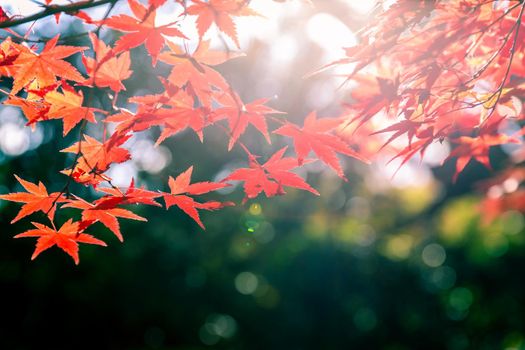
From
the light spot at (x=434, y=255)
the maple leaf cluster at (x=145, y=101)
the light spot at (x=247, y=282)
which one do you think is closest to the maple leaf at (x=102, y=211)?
the maple leaf cluster at (x=145, y=101)

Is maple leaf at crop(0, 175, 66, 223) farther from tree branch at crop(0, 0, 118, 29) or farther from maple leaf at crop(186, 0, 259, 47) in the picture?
maple leaf at crop(186, 0, 259, 47)

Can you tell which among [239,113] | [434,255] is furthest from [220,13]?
[434,255]

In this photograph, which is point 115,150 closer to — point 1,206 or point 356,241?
point 1,206

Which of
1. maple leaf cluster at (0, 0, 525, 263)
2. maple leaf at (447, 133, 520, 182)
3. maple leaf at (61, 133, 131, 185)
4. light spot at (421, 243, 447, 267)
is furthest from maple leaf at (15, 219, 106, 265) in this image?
light spot at (421, 243, 447, 267)

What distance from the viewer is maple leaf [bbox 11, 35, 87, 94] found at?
1.03 meters

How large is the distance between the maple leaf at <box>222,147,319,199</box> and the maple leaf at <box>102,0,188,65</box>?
362mm

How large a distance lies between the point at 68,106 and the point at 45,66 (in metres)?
0.10

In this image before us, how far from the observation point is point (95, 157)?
44.3 inches

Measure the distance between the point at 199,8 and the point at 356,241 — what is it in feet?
25.1

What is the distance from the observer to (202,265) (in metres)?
8.04

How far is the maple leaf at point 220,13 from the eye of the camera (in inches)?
36.5

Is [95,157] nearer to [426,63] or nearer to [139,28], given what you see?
[139,28]

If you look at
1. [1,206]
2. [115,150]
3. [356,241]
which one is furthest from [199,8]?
[356,241]

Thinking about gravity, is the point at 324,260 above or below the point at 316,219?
below
